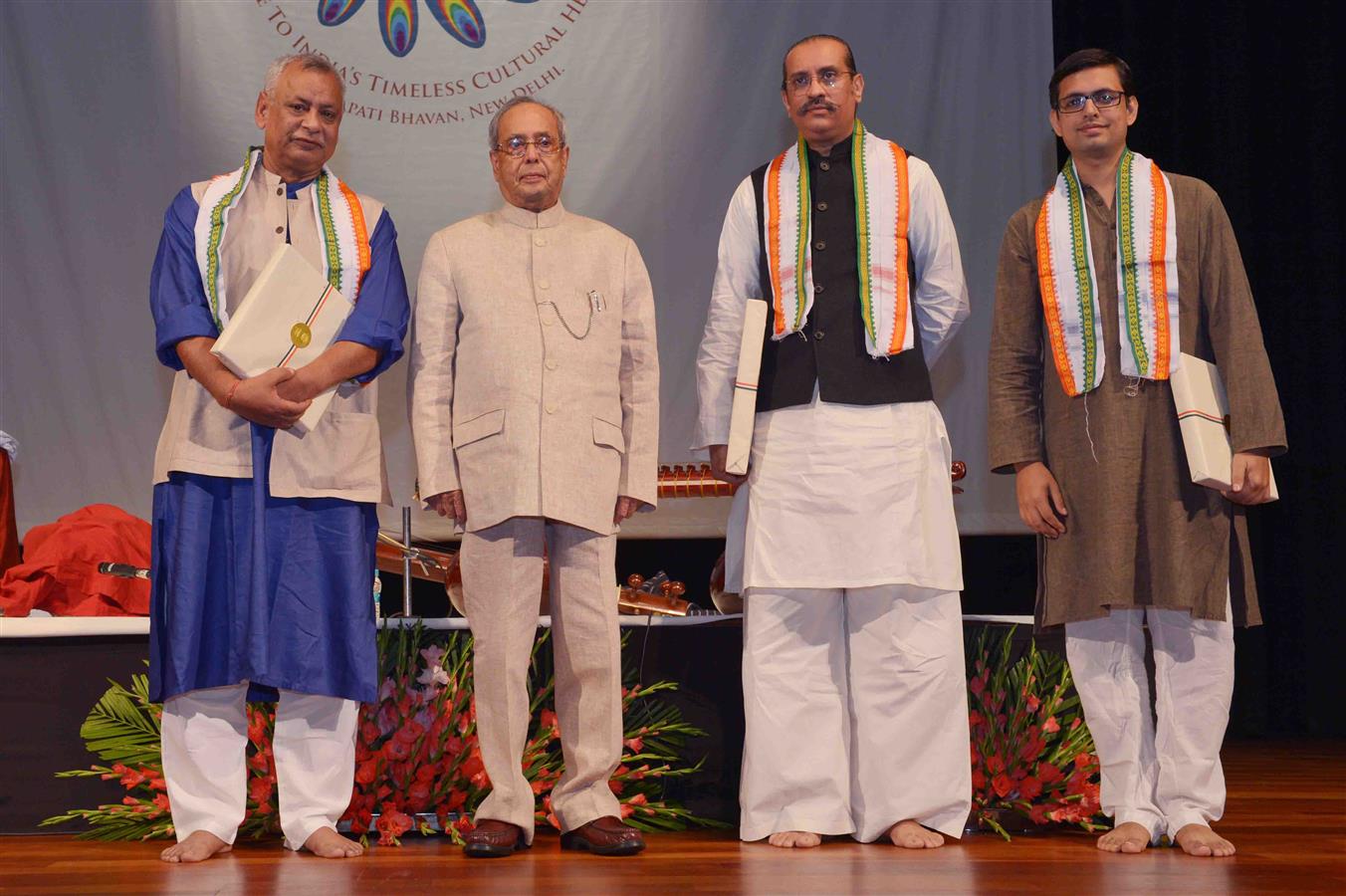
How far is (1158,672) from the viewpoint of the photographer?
3068mm

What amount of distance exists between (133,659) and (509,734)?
1001 millimetres

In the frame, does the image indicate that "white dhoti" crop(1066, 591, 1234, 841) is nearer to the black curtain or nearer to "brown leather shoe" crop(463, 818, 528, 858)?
"brown leather shoe" crop(463, 818, 528, 858)

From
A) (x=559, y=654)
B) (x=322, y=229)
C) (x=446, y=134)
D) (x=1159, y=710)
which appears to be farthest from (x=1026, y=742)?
(x=446, y=134)

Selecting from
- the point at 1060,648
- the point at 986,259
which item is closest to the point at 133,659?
the point at 1060,648

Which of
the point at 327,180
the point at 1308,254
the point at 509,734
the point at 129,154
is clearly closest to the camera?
the point at 509,734

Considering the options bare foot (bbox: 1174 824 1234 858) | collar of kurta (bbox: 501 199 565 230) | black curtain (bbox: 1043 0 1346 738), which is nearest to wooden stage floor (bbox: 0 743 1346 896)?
bare foot (bbox: 1174 824 1234 858)

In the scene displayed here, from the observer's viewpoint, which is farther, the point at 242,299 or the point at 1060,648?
the point at 1060,648

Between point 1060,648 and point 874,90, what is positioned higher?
point 874,90

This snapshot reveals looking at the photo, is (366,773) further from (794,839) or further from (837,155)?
(837,155)

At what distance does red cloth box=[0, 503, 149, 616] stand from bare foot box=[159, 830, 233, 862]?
3.64 feet

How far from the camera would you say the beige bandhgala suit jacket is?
9.82 feet

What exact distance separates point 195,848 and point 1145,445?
2.03 m

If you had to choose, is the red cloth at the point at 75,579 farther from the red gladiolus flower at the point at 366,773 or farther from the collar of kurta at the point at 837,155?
the collar of kurta at the point at 837,155

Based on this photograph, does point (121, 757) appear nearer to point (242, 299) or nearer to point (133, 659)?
point (133, 659)
